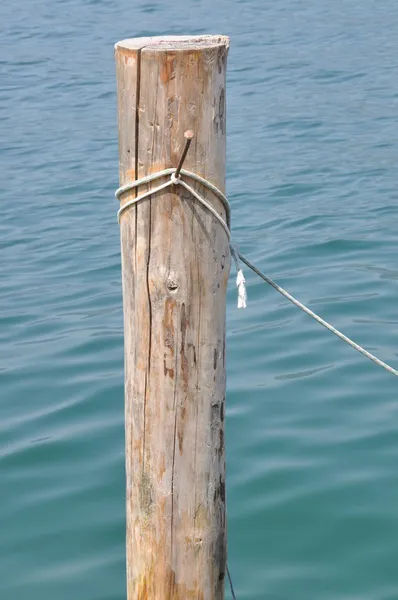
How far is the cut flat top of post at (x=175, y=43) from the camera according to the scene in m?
3.14

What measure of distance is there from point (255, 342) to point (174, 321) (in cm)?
388

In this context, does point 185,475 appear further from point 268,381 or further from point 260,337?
point 260,337

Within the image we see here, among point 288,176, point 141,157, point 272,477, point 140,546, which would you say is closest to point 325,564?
point 272,477

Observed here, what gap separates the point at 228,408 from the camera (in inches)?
248

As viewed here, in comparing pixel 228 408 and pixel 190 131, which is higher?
pixel 190 131

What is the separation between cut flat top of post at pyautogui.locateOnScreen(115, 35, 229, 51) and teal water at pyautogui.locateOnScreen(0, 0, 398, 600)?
2573mm

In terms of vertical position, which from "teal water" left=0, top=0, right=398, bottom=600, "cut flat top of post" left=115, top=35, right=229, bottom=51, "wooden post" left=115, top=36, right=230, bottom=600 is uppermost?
"cut flat top of post" left=115, top=35, right=229, bottom=51

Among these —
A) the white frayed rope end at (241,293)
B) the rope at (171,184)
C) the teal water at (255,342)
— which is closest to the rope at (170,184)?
the rope at (171,184)

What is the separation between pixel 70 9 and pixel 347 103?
31.2 feet

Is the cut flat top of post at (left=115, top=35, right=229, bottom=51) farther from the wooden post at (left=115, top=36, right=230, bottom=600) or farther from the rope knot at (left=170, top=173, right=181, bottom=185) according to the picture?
the rope knot at (left=170, top=173, right=181, bottom=185)

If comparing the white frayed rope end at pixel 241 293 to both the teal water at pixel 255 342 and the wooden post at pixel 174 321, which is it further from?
the teal water at pixel 255 342

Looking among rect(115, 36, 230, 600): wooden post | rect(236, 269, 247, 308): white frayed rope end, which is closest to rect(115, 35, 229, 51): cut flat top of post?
rect(115, 36, 230, 600): wooden post

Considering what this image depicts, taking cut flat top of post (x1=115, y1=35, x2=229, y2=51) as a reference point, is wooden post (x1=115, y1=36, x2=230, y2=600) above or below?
below

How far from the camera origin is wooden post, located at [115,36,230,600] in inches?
125
